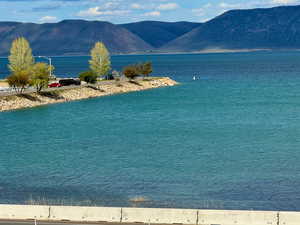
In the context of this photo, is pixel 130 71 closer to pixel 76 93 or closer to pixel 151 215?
pixel 76 93

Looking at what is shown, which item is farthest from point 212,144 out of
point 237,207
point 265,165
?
point 237,207

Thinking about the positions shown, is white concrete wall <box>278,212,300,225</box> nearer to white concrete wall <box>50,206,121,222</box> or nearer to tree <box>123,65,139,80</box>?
white concrete wall <box>50,206,121,222</box>

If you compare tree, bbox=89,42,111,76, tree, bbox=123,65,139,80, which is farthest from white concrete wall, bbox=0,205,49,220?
tree, bbox=123,65,139,80

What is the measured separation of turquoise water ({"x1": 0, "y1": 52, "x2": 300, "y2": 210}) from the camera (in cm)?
4488

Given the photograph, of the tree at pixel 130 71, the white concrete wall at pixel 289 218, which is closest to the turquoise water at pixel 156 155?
the white concrete wall at pixel 289 218

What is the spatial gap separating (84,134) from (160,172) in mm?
27365

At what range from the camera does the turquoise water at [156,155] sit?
44.9 m

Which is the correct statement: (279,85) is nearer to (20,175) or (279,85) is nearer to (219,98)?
(219,98)

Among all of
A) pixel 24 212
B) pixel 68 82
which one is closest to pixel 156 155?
pixel 24 212

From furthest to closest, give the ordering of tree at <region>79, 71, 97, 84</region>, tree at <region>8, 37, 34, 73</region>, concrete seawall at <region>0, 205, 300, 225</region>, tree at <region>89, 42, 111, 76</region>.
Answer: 1. tree at <region>89, 42, 111, 76</region>
2. tree at <region>79, 71, 97, 84</region>
3. tree at <region>8, 37, 34, 73</region>
4. concrete seawall at <region>0, 205, 300, 225</region>

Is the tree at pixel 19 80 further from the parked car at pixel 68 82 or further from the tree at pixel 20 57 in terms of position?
the parked car at pixel 68 82

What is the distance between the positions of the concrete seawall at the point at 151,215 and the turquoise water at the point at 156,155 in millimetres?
8778

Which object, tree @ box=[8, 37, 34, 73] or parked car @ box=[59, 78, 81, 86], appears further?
parked car @ box=[59, 78, 81, 86]

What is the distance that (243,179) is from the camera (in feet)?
163
